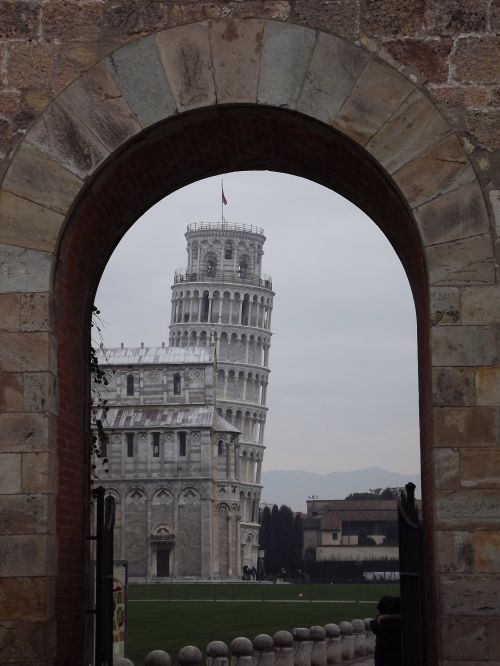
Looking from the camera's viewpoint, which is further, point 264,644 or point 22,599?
point 264,644

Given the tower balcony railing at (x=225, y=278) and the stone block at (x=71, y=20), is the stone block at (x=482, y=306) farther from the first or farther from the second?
the tower balcony railing at (x=225, y=278)

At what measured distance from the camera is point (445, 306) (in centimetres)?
902

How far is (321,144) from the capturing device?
10.2 metres

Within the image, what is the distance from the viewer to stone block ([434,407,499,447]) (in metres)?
8.84

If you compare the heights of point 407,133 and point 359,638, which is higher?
point 407,133

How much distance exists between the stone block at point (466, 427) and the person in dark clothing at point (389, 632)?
299 cm

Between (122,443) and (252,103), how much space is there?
104 meters

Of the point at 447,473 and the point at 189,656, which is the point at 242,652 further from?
the point at 447,473

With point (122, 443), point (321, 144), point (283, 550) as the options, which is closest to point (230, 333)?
point (283, 550)

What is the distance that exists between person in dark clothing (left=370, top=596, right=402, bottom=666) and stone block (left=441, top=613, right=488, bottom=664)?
259 cm

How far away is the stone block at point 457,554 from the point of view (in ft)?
28.7

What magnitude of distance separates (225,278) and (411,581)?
137 meters

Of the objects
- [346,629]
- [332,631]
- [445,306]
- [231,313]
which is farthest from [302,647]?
[231,313]

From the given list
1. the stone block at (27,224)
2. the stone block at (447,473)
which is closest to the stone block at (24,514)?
the stone block at (27,224)
